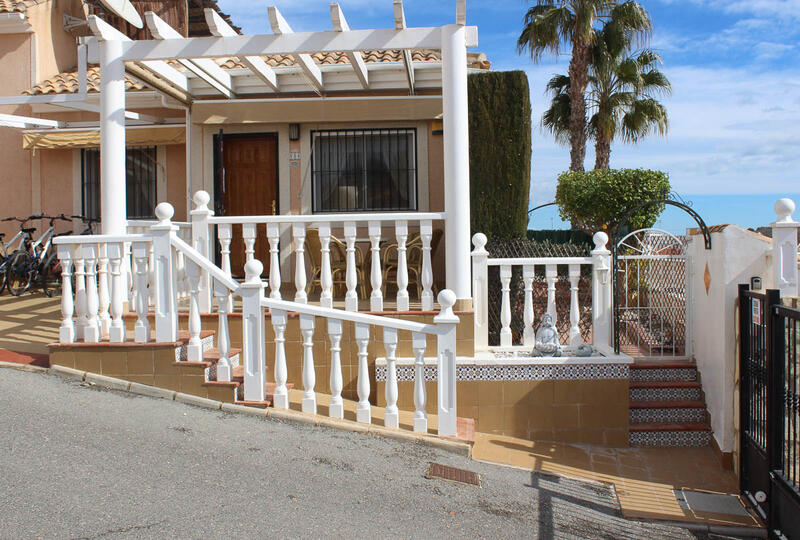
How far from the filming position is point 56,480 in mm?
3855

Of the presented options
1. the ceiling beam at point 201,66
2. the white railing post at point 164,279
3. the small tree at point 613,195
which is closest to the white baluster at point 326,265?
the white railing post at point 164,279

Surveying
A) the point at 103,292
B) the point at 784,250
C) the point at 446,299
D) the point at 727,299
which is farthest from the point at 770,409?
the point at 103,292

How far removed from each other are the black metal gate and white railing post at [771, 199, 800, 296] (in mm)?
492

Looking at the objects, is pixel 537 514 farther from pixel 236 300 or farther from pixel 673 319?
pixel 236 300

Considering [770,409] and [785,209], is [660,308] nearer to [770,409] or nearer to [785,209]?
[785,209]

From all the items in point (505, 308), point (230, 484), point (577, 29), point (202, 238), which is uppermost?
point (577, 29)

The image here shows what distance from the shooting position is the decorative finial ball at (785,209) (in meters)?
5.88

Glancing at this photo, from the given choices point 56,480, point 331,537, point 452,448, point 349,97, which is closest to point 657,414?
point 452,448

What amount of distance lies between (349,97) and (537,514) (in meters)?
6.79

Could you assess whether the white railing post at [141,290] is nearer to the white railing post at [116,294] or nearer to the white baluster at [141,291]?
the white baluster at [141,291]

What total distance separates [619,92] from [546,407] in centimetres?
1461

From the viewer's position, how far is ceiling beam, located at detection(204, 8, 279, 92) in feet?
21.5

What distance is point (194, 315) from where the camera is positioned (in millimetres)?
5750

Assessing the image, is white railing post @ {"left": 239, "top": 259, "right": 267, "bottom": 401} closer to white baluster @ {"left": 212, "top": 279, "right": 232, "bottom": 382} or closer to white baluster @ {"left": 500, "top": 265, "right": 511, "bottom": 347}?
white baluster @ {"left": 212, "top": 279, "right": 232, "bottom": 382}
